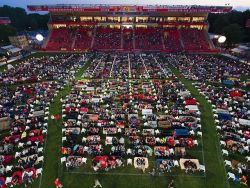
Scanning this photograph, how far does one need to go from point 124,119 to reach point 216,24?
278 ft

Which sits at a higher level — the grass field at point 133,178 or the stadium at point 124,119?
the stadium at point 124,119

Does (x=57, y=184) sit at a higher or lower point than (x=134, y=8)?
lower

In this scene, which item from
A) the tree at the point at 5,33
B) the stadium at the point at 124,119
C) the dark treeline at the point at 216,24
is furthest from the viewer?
the dark treeline at the point at 216,24

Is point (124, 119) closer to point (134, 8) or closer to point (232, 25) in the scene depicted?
point (134, 8)

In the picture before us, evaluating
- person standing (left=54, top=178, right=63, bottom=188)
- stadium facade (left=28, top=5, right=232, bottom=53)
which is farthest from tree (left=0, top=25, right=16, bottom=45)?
person standing (left=54, top=178, right=63, bottom=188)

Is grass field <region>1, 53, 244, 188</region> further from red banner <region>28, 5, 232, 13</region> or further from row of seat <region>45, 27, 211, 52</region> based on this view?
red banner <region>28, 5, 232, 13</region>

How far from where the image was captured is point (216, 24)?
4048 inches

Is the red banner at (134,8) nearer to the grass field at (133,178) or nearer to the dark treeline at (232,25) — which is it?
the dark treeline at (232,25)

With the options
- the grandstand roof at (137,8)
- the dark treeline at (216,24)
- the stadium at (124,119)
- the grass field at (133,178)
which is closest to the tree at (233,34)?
the dark treeline at (216,24)

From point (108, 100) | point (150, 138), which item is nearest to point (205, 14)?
point (108, 100)

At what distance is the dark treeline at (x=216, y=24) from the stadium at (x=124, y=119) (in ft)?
28.7

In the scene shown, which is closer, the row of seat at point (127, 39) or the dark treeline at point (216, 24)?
the dark treeline at point (216, 24)

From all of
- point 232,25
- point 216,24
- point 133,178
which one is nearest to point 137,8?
point 232,25

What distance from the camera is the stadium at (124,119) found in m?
25.9
